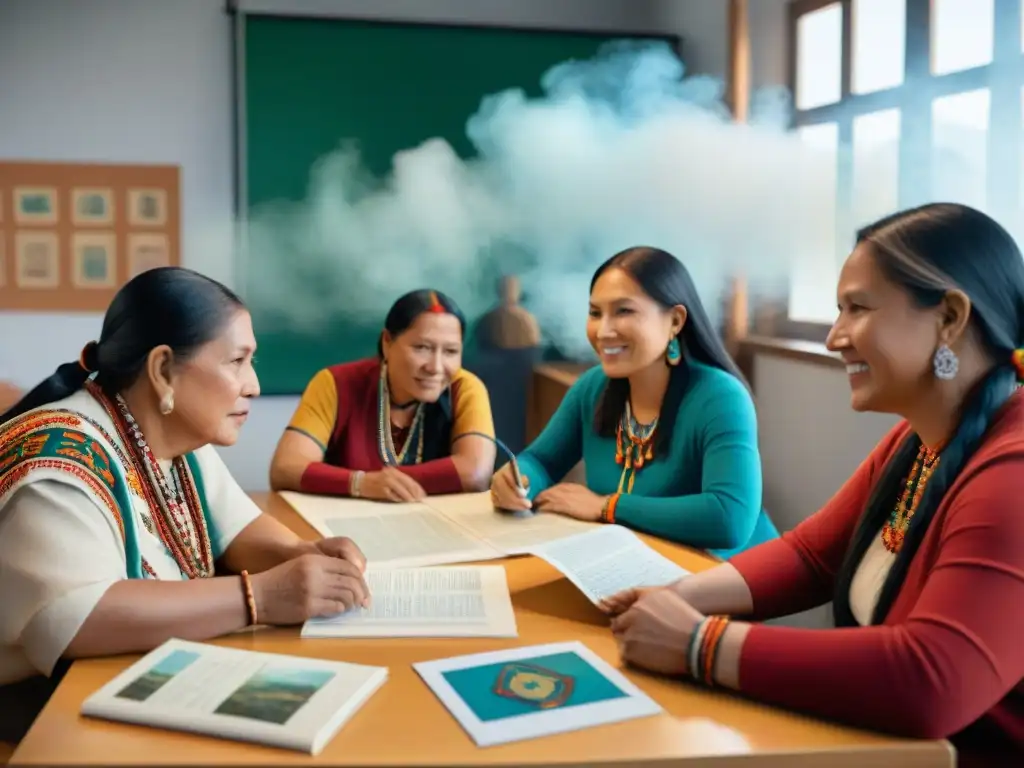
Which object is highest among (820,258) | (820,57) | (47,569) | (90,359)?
(820,57)

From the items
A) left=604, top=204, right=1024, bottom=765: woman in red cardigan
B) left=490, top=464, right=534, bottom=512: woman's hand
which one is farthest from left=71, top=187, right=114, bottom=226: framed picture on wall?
left=604, top=204, right=1024, bottom=765: woman in red cardigan

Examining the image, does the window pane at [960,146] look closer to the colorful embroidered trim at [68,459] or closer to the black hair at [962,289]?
the black hair at [962,289]

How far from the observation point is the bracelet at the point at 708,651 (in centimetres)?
107

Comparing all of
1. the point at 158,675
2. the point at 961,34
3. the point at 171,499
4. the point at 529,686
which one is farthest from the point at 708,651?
the point at 961,34

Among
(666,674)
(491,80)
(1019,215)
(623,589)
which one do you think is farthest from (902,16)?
(666,674)

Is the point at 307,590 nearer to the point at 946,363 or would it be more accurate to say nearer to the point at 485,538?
the point at 485,538

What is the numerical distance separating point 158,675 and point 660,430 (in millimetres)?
1182

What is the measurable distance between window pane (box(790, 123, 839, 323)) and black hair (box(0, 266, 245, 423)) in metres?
2.20

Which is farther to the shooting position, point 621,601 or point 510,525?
point 510,525

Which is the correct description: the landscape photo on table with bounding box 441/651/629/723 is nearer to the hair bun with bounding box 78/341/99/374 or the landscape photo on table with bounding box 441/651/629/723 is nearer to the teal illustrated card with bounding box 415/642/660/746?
the teal illustrated card with bounding box 415/642/660/746

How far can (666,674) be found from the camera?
1.11m

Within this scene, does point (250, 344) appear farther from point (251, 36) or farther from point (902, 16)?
point (251, 36)

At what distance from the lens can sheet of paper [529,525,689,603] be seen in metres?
1.41

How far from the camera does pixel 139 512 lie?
1.36 m
